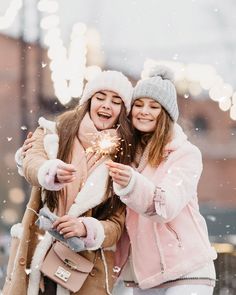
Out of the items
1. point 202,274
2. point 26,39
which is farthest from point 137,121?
point 26,39

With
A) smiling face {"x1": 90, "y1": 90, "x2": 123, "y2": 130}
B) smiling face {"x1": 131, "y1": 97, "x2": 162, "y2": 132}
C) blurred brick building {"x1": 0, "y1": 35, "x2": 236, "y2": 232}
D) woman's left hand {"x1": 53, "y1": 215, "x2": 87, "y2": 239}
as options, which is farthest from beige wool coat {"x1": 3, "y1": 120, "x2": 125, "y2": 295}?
blurred brick building {"x1": 0, "y1": 35, "x2": 236, "y2": 232}

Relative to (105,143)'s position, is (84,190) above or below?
below

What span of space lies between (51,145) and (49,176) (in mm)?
255

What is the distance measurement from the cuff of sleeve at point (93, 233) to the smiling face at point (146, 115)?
0.44m

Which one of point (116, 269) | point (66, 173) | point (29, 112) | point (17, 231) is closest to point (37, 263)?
point (17, 231)

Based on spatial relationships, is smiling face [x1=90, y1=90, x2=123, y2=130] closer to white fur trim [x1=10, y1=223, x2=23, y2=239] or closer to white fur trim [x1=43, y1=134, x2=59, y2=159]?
white fur trim [x1=43, y1=134, x2=59, y2=159]

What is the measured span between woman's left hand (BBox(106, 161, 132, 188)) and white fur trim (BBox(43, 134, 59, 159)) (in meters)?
0.35

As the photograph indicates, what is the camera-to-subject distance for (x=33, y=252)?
357 cm

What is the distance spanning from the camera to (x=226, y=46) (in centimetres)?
1259

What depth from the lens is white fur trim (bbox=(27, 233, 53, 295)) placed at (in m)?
3.50

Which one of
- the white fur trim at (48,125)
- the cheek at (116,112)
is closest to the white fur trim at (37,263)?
the white fur trim at (48,125)

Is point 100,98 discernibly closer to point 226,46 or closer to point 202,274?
point 202,274

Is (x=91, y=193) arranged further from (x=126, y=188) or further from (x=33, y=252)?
(x=33, y=252)

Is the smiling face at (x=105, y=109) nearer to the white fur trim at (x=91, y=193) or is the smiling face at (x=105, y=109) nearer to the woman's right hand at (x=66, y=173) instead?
the white fur trim at (x=91, y=193)
